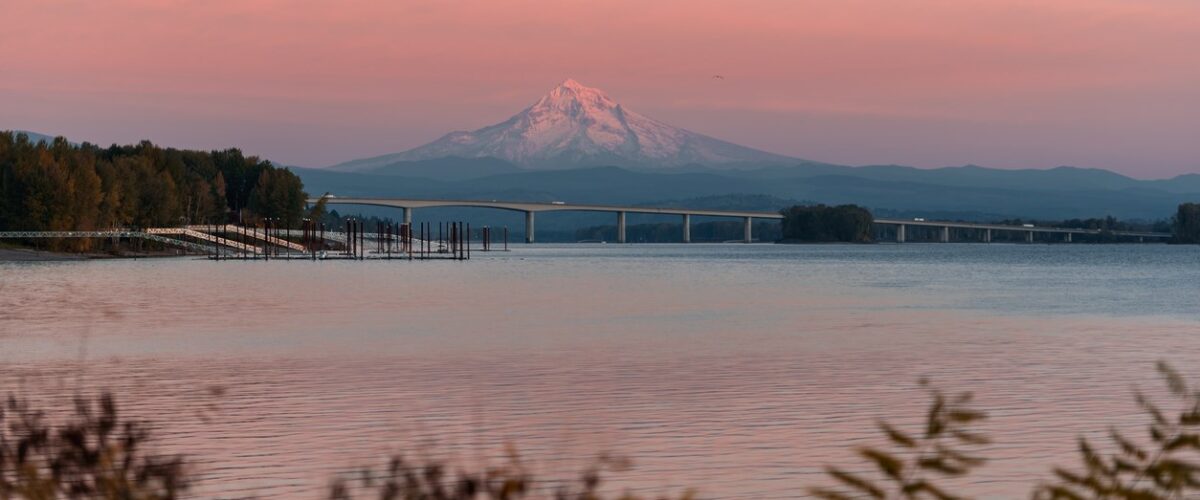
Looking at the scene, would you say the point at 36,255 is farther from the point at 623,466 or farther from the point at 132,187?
the point at 623,466

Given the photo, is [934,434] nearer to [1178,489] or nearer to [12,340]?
[1178,489]

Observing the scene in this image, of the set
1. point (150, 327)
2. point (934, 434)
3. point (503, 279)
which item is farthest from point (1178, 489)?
point (503, 279)

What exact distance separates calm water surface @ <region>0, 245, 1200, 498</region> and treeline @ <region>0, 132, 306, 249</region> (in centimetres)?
6400

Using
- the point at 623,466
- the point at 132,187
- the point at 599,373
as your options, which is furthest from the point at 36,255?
the point at 623,466

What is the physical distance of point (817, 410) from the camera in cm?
1886

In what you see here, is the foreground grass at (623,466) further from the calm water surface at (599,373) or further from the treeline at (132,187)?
the treeline at (132,187)

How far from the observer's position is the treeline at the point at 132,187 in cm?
11494

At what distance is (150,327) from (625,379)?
1704 cm

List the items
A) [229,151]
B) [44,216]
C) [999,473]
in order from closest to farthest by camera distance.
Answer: [999,473], [44,216], [229,151]

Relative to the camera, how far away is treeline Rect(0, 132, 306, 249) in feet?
377

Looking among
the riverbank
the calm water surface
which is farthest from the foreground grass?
the riverbank

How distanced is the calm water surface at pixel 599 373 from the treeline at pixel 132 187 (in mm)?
64002

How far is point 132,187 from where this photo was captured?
128 metres

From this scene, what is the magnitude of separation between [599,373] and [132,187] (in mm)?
110761
